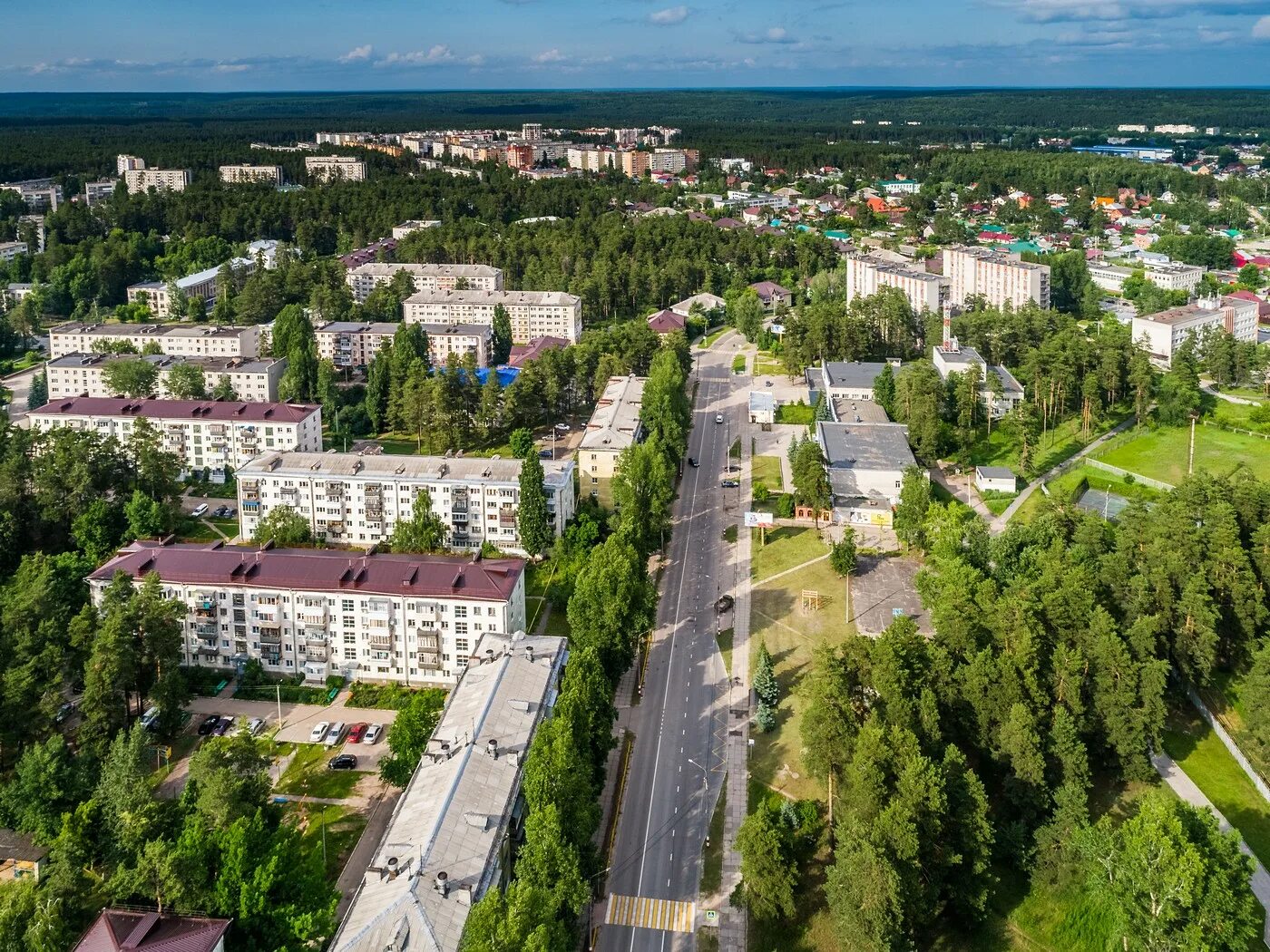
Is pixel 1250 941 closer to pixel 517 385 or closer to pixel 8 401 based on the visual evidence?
pixel 517 385

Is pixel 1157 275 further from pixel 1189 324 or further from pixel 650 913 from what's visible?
→ pixel 650 913

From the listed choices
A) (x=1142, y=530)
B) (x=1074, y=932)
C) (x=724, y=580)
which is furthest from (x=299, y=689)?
(x=1142, y=530)

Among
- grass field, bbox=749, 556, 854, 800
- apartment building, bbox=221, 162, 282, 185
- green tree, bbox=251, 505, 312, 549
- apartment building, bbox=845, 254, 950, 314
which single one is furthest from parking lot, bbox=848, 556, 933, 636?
apartment building, bbox=221, 162, 282, 185

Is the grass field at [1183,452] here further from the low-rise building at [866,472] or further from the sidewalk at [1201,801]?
the sidewalk at [1201,801]

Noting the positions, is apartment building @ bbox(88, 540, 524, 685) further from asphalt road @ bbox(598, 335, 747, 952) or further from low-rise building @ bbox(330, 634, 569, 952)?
asphalt road @ bbox(598, 335, 747, 952)

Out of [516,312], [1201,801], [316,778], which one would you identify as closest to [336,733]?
[316,778]

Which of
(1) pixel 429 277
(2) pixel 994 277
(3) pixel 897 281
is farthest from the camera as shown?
(1) pixel 429 277
